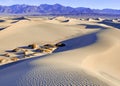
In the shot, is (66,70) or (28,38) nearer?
(66,70)

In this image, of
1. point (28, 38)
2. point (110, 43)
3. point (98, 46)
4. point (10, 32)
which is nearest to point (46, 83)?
point (98, 46)

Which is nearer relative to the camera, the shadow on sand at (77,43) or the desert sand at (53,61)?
the desert sand at (53,61)

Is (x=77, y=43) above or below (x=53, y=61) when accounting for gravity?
below

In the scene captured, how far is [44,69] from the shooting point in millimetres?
11609

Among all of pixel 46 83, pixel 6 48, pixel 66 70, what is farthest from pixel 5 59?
pixel 46 83

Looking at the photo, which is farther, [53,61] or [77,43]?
[77,43]

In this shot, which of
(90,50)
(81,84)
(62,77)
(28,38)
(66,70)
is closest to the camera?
(81,84)

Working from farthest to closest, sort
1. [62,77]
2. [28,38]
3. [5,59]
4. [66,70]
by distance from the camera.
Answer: [28,38]
[5,59]
[66,70]
[62,77]

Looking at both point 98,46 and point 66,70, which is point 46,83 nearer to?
point 66,70

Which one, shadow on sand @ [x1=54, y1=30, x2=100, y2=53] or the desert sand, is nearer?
the desert sand

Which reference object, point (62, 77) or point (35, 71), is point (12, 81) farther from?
point (62, 77)

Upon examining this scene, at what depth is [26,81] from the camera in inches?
388

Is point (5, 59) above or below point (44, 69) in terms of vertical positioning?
below

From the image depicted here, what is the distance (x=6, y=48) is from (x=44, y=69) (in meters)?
13.3
